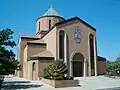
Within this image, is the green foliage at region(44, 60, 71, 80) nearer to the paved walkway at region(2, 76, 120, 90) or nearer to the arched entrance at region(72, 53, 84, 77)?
the paved walkway at region(2, 76, 120, 90)

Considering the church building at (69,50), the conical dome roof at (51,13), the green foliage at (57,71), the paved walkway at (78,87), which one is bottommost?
the paved walkway at (78,87)

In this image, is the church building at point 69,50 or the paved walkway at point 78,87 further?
the church building at point 69,50

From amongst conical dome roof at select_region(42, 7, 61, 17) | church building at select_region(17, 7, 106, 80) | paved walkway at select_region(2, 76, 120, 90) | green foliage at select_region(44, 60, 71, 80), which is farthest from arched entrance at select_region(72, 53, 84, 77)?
conical dome roof at select_region(42, 7, 61, 17)

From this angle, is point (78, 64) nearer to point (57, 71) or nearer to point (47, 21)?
point (57, 71)

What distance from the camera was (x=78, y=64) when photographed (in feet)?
116

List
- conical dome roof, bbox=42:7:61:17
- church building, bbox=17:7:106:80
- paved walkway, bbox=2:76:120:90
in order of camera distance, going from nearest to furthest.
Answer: paved walkway, bbox=2:76:120:90 → church building, bbox=17:7:106:80 → conical dome roof, bbox=42:7:61:17

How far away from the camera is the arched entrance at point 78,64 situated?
115 ft

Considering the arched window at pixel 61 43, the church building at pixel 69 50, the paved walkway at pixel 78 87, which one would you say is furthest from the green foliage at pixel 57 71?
the arched window at pixel 61 43

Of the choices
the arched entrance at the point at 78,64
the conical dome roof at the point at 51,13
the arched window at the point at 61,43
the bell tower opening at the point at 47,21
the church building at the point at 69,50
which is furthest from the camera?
the conical dome roof at the point at 51,13

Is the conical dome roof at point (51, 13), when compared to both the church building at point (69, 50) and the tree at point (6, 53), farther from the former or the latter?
the tree at point (6, 53)

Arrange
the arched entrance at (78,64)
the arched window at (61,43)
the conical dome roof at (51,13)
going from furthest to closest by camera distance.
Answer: the conical dome roof at (51,13) < the arched entrance at (78,64) < the arched window at (61,43)

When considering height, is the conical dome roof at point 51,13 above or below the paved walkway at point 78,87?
above

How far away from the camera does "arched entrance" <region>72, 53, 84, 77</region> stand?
35000 mm

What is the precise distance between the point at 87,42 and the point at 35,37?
48.0 feet
